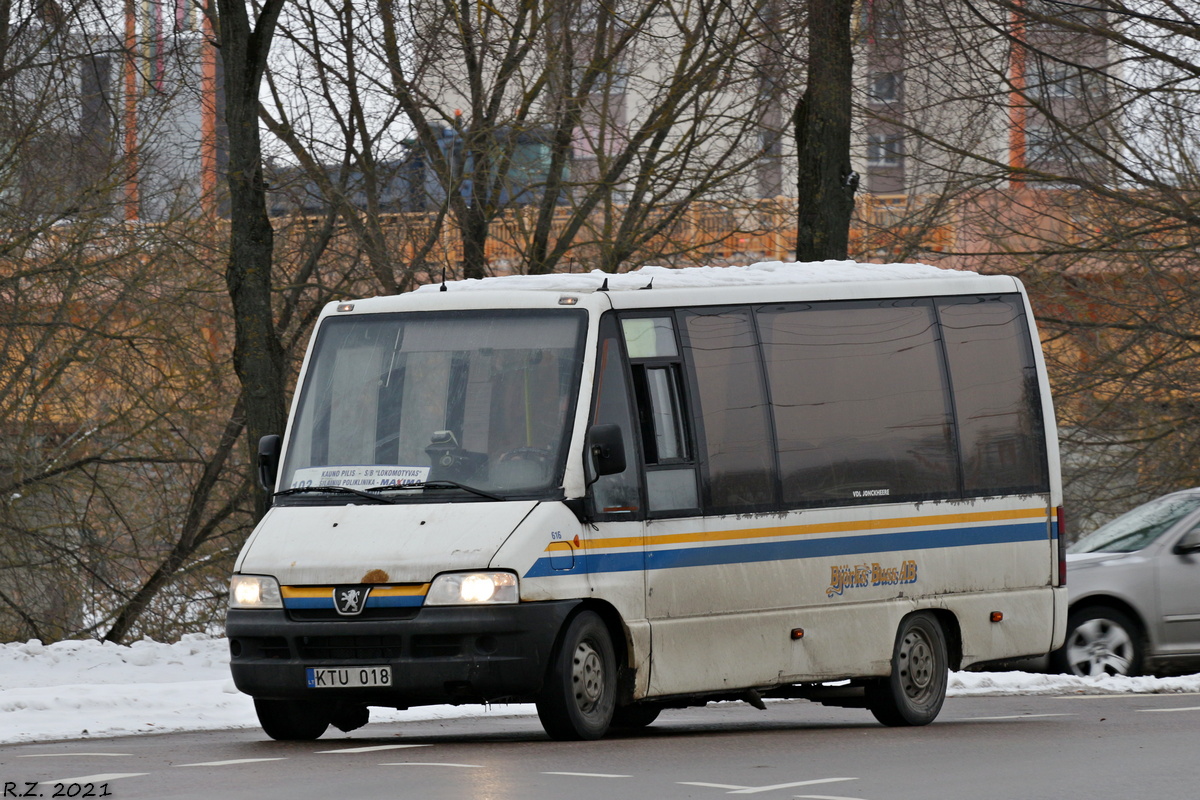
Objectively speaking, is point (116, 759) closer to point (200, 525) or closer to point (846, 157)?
point (846, 157)

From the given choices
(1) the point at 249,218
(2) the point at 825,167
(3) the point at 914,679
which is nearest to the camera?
(3) the point at 914,679

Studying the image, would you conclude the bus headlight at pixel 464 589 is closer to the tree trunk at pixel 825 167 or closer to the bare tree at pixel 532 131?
the tree trunk at pixel 825 167

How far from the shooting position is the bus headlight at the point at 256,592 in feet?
33.8

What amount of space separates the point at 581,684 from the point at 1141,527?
26.5 feet

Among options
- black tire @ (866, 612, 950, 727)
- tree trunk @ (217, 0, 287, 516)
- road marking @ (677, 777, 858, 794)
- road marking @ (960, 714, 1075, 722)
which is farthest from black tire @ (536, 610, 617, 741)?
tree trunk @ (217, 0, 287, 516)

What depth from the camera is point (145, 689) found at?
13.1m

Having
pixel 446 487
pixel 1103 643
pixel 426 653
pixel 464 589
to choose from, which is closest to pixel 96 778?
pixel 426 653

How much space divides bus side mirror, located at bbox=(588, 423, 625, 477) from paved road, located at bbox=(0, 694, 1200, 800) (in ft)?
4.79

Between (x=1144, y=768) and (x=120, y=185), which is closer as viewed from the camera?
(x=1144, y=768)

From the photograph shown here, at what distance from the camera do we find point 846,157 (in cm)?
1847

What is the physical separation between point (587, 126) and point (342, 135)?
9.09 ft

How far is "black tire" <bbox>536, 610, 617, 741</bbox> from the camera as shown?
10173 millimetres

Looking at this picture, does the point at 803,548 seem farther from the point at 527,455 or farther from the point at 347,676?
the point at 347,676

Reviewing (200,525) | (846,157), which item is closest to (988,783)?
(846,157)
